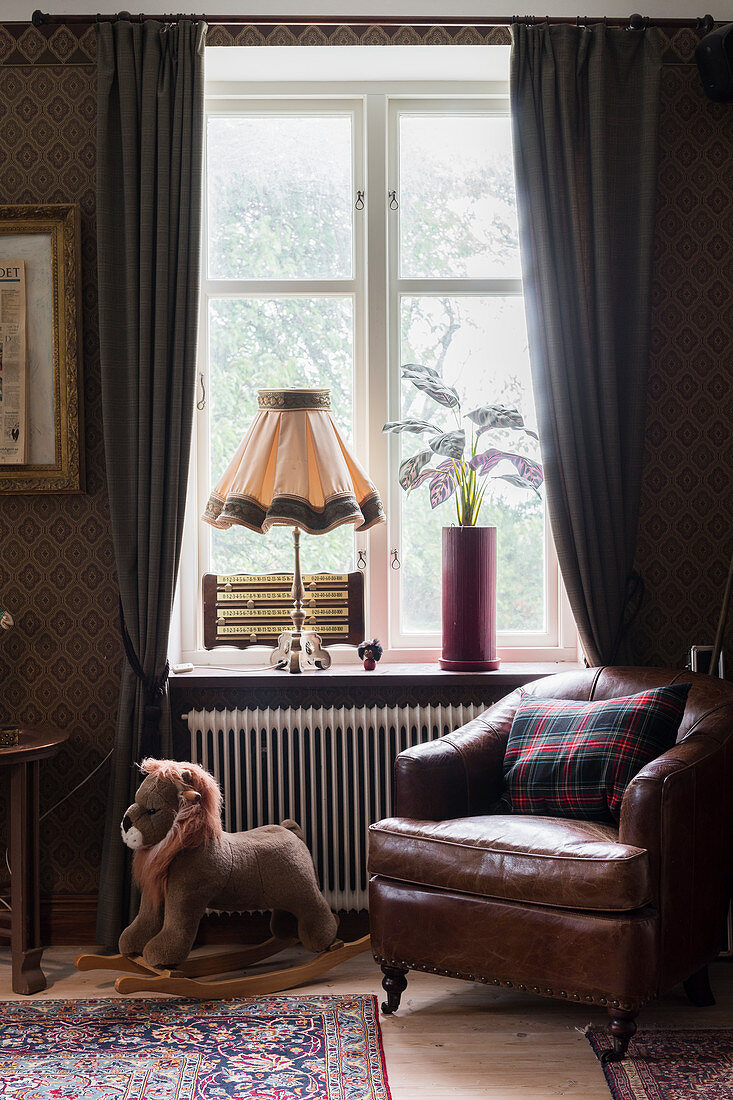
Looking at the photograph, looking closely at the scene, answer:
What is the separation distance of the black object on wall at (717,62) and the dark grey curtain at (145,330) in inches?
60.0

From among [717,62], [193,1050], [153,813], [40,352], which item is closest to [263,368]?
[40,352]

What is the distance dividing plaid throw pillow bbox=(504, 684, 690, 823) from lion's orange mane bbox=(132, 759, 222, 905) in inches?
31.5

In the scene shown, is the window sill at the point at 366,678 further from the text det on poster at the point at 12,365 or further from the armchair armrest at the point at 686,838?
the text det on poster at the point at 12,365

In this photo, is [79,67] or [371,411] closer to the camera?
[79,67]

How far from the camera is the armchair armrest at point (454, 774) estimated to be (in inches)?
97.7

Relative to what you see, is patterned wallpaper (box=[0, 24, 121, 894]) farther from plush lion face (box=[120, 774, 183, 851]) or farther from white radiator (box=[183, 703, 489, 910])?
plush lion face (box=[120, 774, 183, 851])

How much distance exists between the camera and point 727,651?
3.09 metres

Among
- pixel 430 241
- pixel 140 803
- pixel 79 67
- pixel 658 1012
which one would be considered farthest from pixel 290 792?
pixel 79 67

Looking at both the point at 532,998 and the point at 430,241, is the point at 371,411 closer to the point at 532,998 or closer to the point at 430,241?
the point at 430,241

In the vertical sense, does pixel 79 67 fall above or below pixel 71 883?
above

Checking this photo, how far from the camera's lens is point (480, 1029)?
237 centimetres

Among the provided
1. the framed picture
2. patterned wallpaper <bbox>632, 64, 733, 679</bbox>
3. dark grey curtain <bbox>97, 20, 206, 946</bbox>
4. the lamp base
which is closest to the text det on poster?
the framed picture

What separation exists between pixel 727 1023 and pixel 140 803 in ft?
5.22

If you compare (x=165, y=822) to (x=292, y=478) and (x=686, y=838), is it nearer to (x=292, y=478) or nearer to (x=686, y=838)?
(x=292, y=478)
